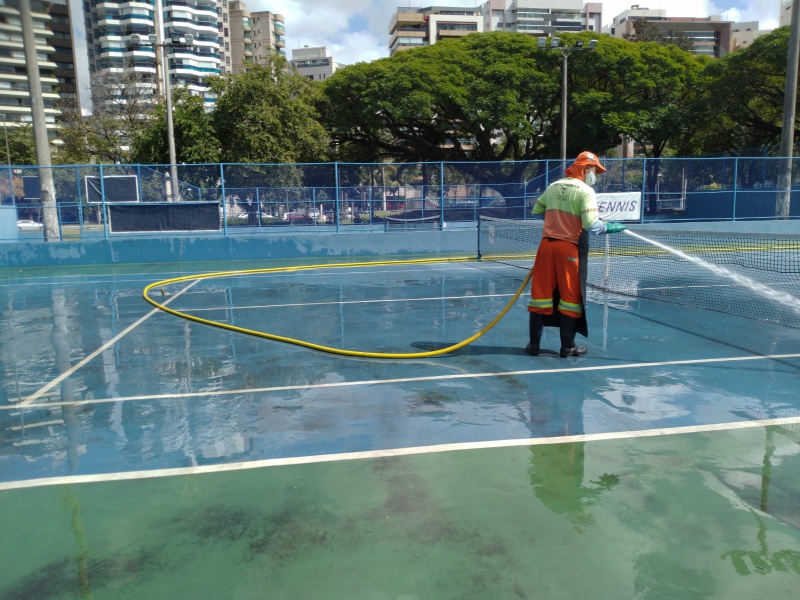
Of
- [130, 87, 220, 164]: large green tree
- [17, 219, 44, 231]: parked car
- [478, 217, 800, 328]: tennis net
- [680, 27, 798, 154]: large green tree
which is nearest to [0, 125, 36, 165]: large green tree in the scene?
[130, 87, 220, 164]: large green tree

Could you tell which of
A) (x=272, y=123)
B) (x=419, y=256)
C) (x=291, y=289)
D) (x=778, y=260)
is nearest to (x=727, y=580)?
(x=291, y=289)

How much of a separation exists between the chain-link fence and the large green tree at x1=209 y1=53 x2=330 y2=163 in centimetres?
837

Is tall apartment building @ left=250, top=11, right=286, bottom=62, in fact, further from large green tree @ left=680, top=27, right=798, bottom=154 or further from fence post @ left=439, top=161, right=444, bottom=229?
fence post @ left=439, top=161, right=444, bottom=229

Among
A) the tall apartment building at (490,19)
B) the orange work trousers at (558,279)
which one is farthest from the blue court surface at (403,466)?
the tall apartment building at (490,19)

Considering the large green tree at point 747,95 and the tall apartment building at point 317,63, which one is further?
the tall apartment building at point 317,63

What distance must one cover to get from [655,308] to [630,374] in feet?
13.5

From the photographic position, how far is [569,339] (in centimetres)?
703

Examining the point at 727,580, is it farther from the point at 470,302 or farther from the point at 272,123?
the point at 272,123

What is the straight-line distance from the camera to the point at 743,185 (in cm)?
2397

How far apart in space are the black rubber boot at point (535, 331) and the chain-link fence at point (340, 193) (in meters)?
13.3

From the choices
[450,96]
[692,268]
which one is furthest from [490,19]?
[692,268]

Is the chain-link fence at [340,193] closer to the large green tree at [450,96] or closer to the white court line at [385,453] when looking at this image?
the large green tree at [450,96]

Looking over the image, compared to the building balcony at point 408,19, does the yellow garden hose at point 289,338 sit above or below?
below

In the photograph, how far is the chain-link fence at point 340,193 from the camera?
19.6 m
